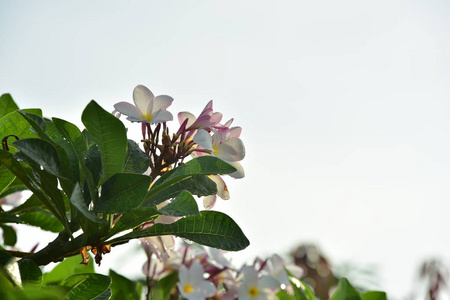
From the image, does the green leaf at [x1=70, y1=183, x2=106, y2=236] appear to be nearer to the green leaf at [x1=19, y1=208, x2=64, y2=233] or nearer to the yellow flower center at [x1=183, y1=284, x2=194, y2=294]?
the yellow flower center at [x1=183, y1=284, x2=194, y2=294]

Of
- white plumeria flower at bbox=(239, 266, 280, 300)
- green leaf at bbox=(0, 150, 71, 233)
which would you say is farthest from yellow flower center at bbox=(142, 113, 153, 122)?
white plumeria flower at bbox=(239, 266, 280, 300)

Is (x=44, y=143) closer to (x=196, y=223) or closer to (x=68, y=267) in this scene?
(x=196, y=223)

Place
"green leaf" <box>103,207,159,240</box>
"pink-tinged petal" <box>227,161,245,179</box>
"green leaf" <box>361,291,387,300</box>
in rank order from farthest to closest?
"green leaf" <box>361,291,387,300</box>, "pink-tinged petal" <box>227,161,245,179</box>, "green leaf" <box>103,207,159,240</box>

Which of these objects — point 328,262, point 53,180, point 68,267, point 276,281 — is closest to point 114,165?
point 53,180

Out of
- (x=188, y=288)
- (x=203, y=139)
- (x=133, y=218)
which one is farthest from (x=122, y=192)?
(x=188, y=288)

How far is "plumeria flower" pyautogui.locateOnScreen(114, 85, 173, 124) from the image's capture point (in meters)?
0.93

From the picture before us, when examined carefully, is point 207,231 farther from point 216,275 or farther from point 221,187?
point 216,275

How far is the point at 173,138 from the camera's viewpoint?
94cm

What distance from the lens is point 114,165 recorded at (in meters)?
0.82

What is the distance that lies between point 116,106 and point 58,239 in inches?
9.5

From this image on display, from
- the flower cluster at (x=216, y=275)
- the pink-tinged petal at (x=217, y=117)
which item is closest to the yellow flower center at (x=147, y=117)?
the pink-tinged petal at (x=217, y=117)

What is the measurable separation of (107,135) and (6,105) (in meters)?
0.50

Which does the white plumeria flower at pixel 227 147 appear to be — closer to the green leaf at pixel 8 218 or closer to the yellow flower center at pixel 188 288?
the yellow flower center at pixel 188 288

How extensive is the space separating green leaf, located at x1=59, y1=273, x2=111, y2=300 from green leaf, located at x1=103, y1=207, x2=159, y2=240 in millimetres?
109
